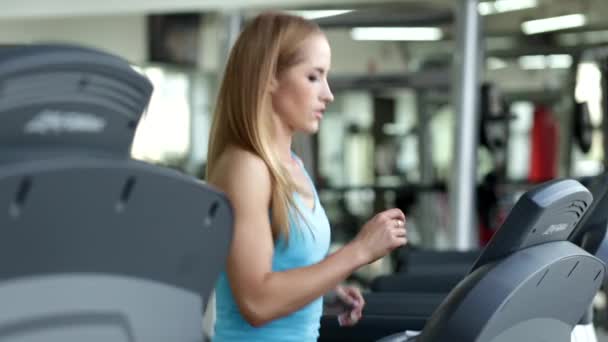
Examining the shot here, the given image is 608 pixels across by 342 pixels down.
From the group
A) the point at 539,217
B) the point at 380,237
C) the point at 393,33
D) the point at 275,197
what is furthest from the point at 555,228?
the point at 393,33

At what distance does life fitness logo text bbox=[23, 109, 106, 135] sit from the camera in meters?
0.82

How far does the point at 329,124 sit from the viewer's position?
24.5ft

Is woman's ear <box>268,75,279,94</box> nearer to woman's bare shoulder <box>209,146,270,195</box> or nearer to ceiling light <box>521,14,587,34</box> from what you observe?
woman's bare shoulder <box>209,146,270,195</box>

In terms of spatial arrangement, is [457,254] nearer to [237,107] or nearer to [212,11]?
[237,107]

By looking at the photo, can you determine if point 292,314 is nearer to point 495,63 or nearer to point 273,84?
point 273,84

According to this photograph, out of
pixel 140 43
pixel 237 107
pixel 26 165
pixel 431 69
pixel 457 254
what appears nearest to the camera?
pixel 26 165

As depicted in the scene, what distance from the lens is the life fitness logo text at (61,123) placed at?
816 mm

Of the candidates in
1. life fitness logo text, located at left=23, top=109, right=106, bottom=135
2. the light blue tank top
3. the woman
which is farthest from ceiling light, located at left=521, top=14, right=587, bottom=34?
life fitness logo text, located at left=23, top=109, right=106, bottom=135

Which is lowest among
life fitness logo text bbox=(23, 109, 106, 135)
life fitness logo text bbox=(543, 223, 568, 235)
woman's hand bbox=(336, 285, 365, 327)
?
woman's hand bbox=(336, 285, 365, 327)

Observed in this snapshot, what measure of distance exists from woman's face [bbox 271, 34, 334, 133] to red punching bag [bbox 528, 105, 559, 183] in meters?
5.81

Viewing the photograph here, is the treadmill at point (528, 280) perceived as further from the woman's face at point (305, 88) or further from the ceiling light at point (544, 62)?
the ceiling light at point (544, 62)

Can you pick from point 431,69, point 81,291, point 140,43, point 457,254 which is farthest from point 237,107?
point 140,43

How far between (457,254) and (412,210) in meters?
3.36

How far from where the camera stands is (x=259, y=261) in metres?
1.47
